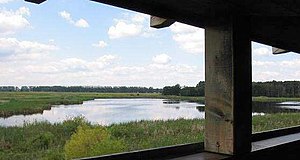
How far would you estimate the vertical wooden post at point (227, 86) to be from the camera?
1.94 meters

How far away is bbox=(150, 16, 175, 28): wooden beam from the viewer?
1954 mm

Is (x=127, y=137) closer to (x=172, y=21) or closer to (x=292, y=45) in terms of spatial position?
(x=292, y=45)

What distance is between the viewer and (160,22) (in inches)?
78.2

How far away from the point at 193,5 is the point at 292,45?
1857mm

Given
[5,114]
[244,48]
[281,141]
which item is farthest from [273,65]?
[5,114]

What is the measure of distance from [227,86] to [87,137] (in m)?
6.71

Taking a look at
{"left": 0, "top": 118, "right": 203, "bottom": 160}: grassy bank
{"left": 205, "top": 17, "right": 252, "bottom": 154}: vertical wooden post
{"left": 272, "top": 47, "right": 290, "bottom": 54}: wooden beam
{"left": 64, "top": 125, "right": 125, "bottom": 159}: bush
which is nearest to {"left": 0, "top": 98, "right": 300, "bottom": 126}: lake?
{"left": 0, "top": 118, "right": 203, "bottom": 160}: grassy bank

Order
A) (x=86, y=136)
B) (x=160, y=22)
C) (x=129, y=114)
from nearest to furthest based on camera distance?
(x=160, y=22) < (x=86, y=136) < (x=129, y=114)

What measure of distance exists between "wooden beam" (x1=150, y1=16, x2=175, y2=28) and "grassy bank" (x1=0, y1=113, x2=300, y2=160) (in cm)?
520

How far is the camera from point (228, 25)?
1.97 m

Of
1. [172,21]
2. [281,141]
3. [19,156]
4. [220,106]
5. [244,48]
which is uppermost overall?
[172,21]

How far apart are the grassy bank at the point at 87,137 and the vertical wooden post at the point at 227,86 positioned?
17.0 ft

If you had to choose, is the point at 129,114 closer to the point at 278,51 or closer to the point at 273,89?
the point at 273,89

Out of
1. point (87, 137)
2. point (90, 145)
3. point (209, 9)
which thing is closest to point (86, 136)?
point (87, 137)
